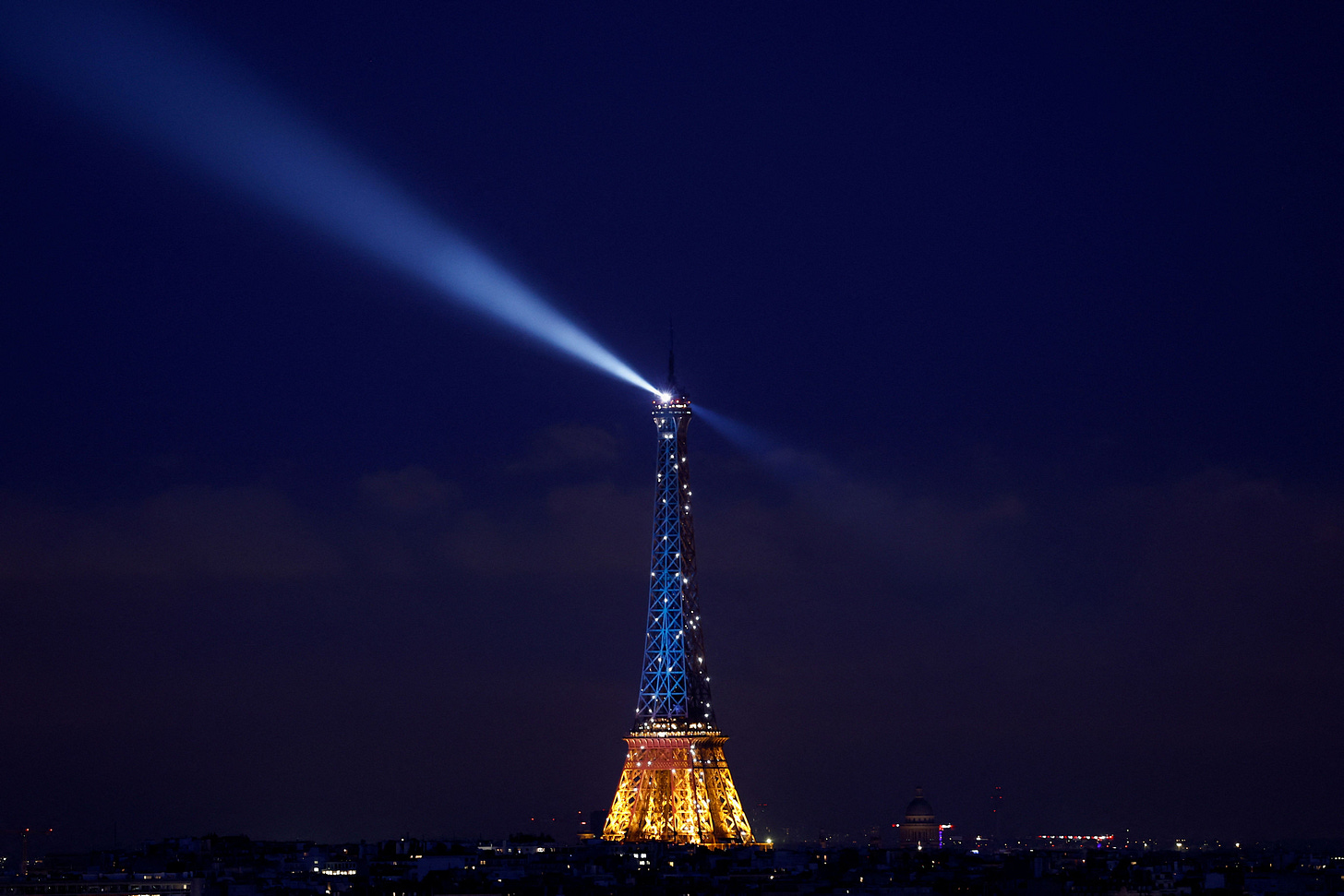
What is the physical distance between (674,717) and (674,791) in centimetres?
478

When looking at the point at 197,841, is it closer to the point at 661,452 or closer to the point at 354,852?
the point at 354,852

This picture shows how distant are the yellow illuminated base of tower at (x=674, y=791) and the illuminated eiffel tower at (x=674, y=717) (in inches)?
2.2

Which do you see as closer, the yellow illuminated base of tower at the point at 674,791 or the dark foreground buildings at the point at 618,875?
the dark foreground buildings at the point at 618,875

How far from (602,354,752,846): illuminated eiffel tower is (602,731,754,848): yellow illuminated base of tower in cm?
5

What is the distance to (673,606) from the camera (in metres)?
137

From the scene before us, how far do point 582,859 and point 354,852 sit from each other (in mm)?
26201

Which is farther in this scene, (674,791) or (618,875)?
(674,791)

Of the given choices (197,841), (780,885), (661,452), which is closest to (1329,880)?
(780,885)

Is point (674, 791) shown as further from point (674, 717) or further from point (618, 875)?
point (618, 875)

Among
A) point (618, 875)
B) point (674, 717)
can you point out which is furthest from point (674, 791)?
point (618, 875)

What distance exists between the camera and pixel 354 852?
152250mm

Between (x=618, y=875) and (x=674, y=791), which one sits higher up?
(x=674, y=791)

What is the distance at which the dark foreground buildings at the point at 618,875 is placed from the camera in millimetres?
110250

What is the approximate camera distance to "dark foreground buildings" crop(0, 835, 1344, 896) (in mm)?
110250
